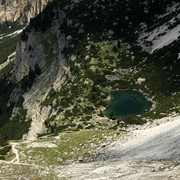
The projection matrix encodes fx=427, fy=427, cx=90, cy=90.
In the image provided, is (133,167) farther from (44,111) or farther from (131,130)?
(44,111)

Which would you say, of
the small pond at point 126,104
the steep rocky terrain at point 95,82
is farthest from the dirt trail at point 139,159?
the small pond at point 126,104

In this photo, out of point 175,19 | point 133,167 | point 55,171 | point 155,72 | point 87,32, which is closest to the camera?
point 133,167

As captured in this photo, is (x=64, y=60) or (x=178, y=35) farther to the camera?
(x=64, y=60)

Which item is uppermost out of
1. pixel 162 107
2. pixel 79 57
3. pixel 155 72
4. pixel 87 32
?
pixel 87 32

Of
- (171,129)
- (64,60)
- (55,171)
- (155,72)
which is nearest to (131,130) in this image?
(171,129)

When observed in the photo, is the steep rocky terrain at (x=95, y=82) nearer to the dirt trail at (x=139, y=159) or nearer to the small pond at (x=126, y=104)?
the dirt trail at (x=139, y=159)

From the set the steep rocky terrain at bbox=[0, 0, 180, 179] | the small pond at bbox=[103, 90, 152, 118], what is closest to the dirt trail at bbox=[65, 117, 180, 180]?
the steep rocky terrain at bbox=[0, 0, 180, 179]

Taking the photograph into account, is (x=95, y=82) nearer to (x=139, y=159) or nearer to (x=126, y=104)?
(x=126, y=104)
